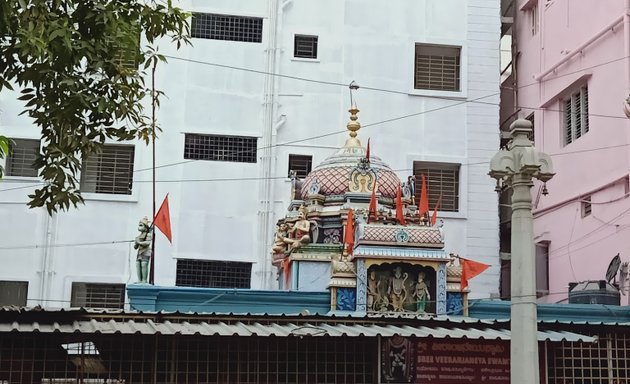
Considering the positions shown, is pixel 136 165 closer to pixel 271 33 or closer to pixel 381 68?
Result: pixel 271 33

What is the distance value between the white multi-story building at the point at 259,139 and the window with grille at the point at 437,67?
34mm

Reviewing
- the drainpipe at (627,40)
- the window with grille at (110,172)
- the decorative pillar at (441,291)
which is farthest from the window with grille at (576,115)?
the window with grille at (110,172)

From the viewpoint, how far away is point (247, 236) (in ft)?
82.4

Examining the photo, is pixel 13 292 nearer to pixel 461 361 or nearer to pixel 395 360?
pixel 395 360

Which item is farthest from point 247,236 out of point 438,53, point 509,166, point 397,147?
point 509,166

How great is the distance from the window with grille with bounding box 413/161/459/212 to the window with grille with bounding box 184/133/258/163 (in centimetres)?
459

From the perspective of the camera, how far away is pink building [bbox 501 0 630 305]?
22106 millimetres

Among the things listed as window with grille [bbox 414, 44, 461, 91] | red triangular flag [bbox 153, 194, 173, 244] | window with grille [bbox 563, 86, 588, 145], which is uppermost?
window with grille [bbox 414, 44, 461, 91]

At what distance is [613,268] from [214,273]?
9.96 metres

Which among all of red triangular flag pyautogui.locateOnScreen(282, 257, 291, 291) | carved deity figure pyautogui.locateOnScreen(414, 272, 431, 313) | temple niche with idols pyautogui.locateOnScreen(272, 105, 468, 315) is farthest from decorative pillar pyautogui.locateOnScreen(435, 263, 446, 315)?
red triangular flag pyautogui.locateOnScreen(282, 257, 291, 291)

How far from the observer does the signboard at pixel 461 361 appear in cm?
1286

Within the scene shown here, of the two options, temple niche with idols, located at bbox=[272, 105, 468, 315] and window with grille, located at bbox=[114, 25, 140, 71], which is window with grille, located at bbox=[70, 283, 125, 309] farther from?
window with grille, located at bbox=[114, 25, 140, 71]

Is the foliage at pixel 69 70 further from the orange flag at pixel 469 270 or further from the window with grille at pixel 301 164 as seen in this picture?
the window with grille at pixel 301 164

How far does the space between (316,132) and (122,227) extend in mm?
5754
